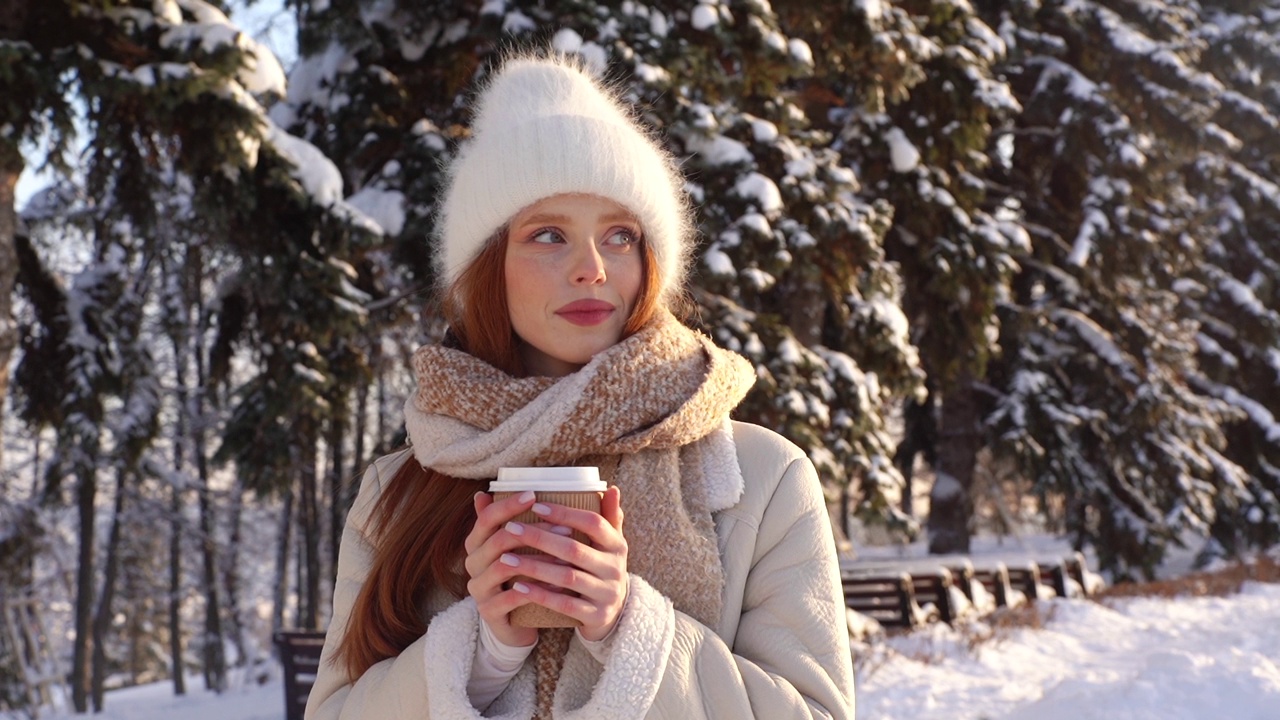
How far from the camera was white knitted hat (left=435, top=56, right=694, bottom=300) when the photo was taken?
85.7 inches

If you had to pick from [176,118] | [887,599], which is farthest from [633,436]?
[887,599]

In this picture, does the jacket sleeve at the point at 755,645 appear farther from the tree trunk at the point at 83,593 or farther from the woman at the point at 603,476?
the tree trunk at the point at 83,593

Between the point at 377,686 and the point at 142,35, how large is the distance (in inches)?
A: 202

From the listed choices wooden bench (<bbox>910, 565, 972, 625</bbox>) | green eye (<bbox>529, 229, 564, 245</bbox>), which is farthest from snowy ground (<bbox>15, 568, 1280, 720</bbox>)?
green eye (<bbox>529, 229, 564, 245</bbox>)

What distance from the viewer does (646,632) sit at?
184cm

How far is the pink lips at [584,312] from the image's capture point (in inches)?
84.8

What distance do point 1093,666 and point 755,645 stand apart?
7931 millimetres

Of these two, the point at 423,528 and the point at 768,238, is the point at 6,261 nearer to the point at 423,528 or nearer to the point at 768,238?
the point at 768,238

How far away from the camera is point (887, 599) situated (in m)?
11.1

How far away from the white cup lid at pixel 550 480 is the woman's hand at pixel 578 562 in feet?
0.09

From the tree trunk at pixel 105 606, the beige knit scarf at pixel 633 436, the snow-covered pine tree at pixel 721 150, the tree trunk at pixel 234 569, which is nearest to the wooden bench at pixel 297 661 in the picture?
the snow-covered pine tree at pixel 721 150

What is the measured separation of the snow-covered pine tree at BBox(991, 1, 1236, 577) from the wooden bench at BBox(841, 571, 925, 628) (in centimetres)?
582

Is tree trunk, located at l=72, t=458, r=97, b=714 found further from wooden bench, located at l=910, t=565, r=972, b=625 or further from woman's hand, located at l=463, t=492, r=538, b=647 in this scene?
woman's hand, located at l=463, t=492, r=538, b=647

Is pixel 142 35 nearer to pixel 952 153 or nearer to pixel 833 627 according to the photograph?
pixel 833 627
